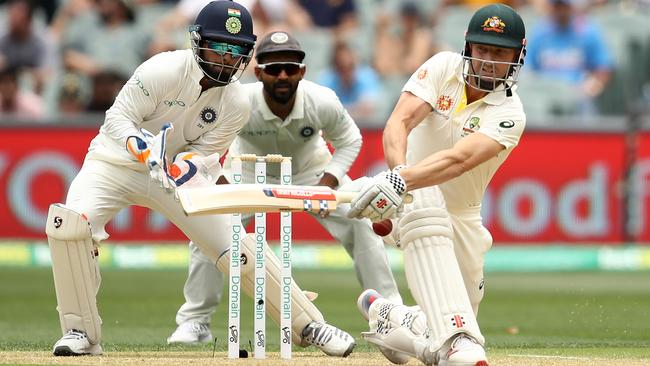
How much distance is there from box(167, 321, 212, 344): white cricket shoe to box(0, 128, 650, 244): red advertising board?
5.08 meters

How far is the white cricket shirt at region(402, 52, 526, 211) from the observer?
215 inches

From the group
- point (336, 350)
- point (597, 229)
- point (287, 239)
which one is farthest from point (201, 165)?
point (597, 229)

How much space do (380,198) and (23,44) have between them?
9.26 meters

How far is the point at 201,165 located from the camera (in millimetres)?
5559

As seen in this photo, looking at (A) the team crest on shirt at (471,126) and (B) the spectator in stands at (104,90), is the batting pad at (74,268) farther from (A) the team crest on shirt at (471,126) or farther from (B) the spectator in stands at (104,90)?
(B) the spectator in stands at (104,90)

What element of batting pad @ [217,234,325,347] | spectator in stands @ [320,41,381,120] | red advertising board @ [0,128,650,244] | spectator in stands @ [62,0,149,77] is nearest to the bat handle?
batting pad @ [217,234,325,347]

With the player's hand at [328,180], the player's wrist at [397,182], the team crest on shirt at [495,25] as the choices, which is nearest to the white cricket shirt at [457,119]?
the team crest on shirt at [495,25]

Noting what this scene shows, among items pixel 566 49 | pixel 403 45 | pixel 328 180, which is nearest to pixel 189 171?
pixel 328 180

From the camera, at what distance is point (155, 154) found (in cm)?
528

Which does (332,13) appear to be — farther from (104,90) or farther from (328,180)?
(328,180)

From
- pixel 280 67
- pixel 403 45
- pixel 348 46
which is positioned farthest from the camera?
pixel 403 45

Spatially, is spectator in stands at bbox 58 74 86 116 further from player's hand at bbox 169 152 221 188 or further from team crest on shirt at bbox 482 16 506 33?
team crest on shirt at bbox 482 16 506 33

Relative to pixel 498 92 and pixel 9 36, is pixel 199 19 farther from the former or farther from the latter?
pixel 9 36

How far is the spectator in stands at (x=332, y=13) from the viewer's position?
1378 centimetres
